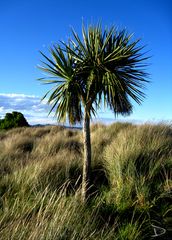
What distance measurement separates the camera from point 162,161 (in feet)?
23.0

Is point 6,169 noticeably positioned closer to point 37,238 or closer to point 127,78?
point 127,78

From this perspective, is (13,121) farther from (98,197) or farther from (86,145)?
(98,197)

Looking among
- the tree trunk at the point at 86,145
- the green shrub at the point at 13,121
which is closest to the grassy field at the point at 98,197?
the tree trunk at the point at 86,145

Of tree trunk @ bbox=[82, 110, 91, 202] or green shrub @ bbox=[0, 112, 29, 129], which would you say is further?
green shrub @ bbox=[0, 112, 29, 129]

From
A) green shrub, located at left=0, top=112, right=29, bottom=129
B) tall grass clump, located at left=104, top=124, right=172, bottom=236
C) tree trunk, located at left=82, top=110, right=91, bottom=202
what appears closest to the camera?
tall grass clump, located at left=104, top=124, right=172, bottom=236

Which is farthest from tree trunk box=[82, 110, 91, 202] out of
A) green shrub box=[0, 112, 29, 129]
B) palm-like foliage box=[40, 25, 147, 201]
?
green shrub box=[0, 112, 29, 129]

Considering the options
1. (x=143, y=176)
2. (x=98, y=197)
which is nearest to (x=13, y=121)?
(x=143, y=176)

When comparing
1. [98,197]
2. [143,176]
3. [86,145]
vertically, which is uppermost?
[86,145]

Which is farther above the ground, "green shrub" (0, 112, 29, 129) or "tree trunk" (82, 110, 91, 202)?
"green shrub" (0, 112, 29, 129)

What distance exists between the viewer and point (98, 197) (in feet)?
17.9

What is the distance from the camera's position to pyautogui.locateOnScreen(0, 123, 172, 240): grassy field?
3.76 metres

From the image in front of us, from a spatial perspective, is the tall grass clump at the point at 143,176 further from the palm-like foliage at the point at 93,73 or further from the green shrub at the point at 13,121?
the green shrub at the point at 13,121

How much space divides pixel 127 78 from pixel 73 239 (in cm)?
273

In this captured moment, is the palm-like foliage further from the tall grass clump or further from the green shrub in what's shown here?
the green shrub
